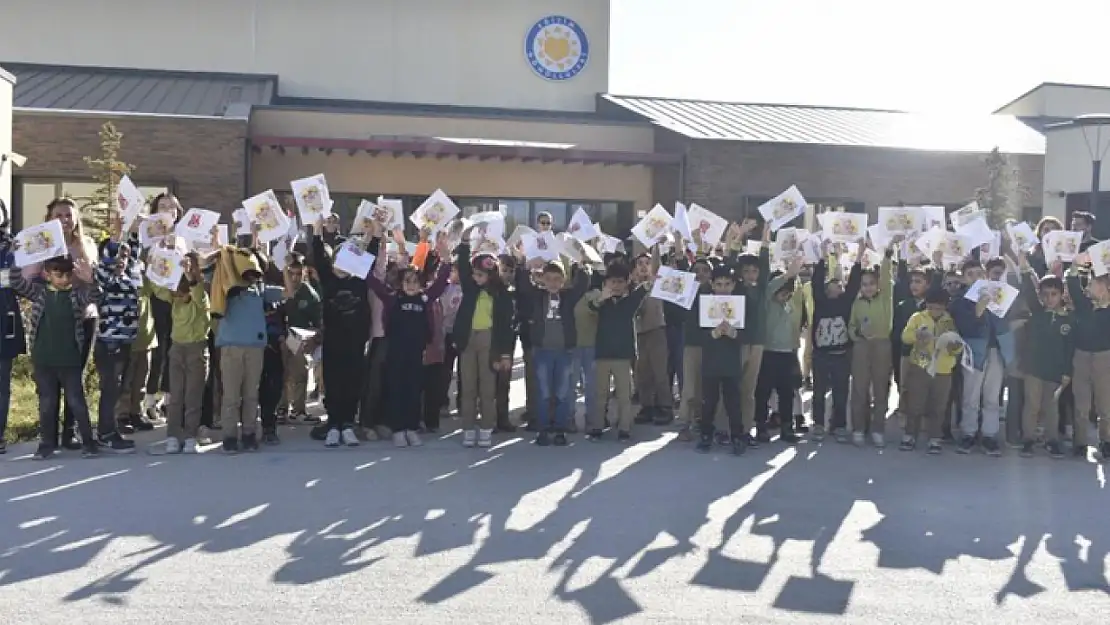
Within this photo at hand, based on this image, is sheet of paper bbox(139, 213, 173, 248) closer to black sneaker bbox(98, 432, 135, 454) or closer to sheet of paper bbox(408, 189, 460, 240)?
black sneaker bbox(98, 432, 135, 454)

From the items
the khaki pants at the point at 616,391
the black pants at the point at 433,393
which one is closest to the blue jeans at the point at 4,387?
the black pants at the point at 433,393

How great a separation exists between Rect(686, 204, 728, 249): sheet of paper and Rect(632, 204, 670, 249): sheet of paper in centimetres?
32

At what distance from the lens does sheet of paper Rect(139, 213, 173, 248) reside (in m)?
8.57

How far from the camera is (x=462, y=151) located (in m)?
20.3

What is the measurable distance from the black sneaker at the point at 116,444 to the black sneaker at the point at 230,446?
714mm

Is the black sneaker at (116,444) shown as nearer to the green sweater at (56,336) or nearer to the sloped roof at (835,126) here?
the green sweater at (56,336)

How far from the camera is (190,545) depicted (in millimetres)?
5684

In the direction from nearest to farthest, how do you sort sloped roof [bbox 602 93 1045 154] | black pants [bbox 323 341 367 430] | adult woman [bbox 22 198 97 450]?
1. adult woman [bbox 22 198 97 450]
2. black pants [bbox 323 341 367 430]
3. sloped roof [bbox 602 93 1045 154]

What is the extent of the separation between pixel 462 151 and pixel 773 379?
12.5m

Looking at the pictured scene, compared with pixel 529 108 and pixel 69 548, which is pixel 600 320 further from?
pixel 529 108

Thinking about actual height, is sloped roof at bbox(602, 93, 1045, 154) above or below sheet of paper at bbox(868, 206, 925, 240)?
above

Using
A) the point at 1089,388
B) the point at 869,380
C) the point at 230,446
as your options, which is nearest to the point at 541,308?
the point at 230,446

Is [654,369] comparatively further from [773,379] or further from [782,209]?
[782,209]

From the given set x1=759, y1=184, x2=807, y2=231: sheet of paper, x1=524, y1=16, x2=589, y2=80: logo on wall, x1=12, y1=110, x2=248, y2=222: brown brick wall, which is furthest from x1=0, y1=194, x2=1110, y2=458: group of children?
x1=524, y1=16, x2=589, y2=80: logo on wall
